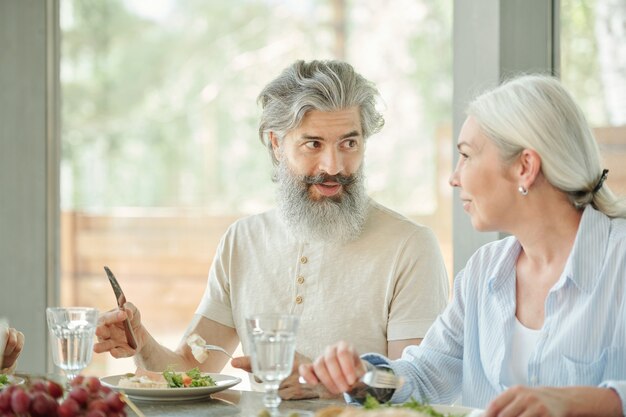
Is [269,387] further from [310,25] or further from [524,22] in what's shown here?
[310,25]

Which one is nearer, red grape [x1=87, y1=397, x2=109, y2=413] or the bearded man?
red grape [x1=87, y1=397, x2=109, y2=413]

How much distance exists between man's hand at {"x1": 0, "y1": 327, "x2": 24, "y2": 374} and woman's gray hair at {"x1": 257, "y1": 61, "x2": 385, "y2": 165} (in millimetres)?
1015

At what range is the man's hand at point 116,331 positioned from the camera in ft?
8.46

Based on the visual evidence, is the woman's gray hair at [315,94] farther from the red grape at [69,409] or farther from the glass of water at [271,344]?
the red grape at [69,409]

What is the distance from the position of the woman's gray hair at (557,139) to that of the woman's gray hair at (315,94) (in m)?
0.79

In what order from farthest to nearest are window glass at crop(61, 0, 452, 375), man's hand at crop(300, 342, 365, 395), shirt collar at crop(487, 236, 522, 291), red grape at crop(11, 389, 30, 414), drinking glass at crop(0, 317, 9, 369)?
window glass at crop(61, 0, 452, 375), drinking glass at crop(0, 317, 9, 369), shirt collar at crop(487, 236, 522, 291), man's hand at crop(300, 342, 365, 395), red grape at crop(11, 389, 30, 414)

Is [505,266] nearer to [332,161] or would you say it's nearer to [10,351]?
[332,161]

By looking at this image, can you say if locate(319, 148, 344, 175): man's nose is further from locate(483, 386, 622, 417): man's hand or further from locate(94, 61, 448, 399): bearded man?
locate(483, 386, 622, 417): man's hand

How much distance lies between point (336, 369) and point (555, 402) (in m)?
0.44

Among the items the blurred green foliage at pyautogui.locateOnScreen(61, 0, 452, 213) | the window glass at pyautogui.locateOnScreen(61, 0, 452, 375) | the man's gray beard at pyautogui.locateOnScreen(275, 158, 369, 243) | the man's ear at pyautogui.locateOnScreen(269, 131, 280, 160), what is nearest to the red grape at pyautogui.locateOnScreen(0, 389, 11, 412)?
the man's gray beard at pyautogui.locateOnScreen(275, 158, 369, 243)

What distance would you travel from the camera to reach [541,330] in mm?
2154

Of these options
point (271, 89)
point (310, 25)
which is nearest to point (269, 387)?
point (271, 89)

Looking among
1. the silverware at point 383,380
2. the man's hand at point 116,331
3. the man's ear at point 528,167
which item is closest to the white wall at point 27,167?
the man's hand at point 116,331

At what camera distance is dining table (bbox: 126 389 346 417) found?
2076mm
